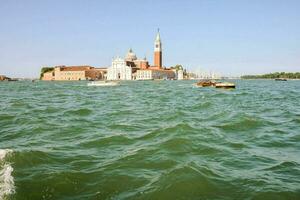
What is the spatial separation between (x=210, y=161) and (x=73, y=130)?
4501 millimetres

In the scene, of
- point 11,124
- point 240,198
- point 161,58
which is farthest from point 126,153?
point 161,58

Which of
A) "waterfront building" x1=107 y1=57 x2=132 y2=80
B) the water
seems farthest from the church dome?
the water

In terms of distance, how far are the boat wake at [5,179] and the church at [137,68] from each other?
422 ft

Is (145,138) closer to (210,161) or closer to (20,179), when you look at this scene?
(210,161)

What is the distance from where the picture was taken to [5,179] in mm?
4641

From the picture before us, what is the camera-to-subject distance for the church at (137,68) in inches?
5271

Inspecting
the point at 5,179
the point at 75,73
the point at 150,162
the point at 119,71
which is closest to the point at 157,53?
the point at 119,71

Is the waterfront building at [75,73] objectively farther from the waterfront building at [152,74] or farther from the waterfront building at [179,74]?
the waterfront building at [179,74]

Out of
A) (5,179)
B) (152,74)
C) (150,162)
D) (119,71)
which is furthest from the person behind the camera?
(152,74)

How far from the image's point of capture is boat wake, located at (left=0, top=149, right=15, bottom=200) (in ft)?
13.7

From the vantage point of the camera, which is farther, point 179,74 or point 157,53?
point 179,74

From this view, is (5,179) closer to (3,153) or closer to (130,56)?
(3,153)

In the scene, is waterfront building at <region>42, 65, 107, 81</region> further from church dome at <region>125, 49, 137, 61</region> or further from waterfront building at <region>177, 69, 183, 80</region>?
waterfront building at <region>177, 69, 183, 80</region>

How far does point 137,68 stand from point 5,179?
139 m
